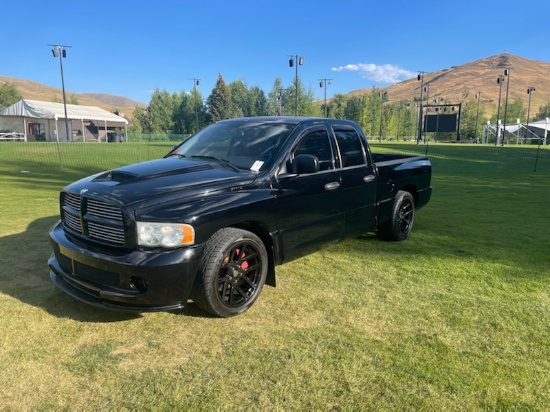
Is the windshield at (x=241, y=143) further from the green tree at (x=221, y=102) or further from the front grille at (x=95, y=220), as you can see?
the green tree at (x=221, y=102)

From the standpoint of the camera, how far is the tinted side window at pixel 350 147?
4824mm

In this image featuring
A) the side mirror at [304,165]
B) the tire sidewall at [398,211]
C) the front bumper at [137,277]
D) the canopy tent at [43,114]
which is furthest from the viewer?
the canopy tent at [43,114]

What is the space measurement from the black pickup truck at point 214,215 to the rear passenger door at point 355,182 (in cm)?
2

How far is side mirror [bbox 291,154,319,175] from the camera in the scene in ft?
12.9

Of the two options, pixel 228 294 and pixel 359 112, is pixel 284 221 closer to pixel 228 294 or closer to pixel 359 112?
pixel 228 294

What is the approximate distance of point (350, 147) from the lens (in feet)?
16.4

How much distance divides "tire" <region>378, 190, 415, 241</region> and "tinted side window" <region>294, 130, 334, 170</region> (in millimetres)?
1726

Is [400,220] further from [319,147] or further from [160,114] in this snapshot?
[160,114]

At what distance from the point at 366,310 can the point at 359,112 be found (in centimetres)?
8460

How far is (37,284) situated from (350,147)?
12.6 ft

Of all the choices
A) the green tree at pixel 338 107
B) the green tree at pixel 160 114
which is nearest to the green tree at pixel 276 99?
the green tree at pixel 338 107

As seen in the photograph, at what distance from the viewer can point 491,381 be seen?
2.67m

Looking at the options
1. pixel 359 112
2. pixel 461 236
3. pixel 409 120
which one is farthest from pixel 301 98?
pixel 461 236

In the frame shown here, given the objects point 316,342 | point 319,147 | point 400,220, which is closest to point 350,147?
point 319,147
